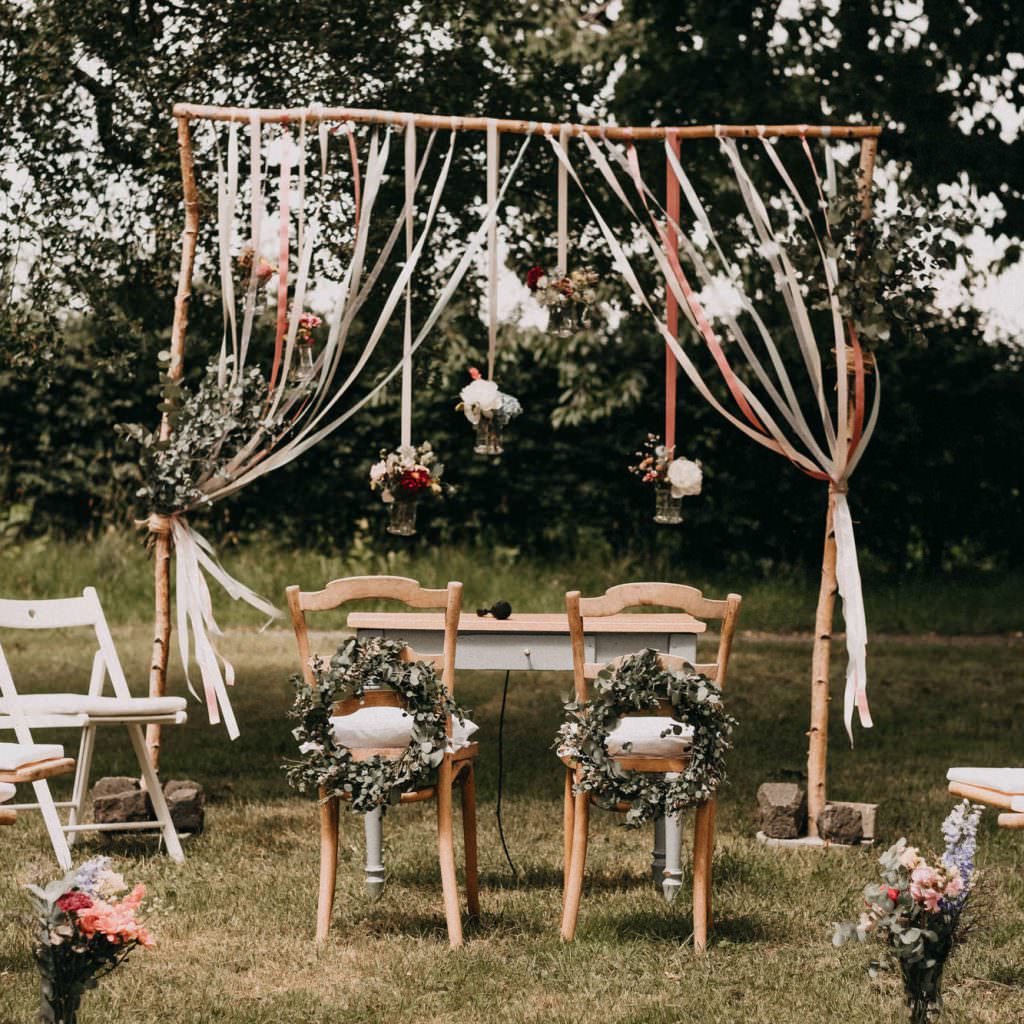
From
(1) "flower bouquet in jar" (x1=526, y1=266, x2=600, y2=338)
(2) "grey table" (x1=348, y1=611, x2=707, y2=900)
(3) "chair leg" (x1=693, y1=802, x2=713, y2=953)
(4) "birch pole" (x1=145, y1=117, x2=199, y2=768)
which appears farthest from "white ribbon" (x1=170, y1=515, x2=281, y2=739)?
(3) "chair leg" (x1=693, y1=802, x2=713, y2=953)

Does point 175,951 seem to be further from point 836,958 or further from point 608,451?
point 608,451

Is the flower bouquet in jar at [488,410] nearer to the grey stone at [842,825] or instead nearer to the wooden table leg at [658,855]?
the wooden table leg at [658,855]

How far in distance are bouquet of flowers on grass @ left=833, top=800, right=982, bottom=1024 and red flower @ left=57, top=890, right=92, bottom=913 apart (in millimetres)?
1616

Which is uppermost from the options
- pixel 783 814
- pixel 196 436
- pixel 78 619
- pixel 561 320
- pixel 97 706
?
pixel 561 320

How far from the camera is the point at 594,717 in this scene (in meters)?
4.61

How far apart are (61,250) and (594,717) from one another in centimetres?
392

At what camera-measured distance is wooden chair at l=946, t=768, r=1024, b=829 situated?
12.8 ft

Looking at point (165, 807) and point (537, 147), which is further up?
point (537, 147)

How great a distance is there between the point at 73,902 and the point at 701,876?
1994 millimetres

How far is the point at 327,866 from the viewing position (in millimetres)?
4734

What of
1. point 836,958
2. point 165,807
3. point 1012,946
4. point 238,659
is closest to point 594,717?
point 836,958

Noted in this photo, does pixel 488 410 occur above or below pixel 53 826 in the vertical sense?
above

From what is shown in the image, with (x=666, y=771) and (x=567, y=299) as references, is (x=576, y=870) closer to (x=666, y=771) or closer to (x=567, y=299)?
(x=666, y=771)

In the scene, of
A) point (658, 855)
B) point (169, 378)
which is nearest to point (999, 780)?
point (658, 855)
